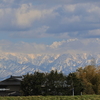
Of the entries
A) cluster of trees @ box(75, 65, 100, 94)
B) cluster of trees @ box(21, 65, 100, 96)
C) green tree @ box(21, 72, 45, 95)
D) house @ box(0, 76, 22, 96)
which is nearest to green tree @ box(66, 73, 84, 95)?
cluster of trees @ box(21, 65, 100, 96)

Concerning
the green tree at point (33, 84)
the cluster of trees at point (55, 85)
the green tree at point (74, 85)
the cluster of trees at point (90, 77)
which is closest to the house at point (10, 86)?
the green tree at point (33, 84)

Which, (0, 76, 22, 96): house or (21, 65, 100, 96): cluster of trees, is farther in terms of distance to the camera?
(0, 76, 22, 96): house

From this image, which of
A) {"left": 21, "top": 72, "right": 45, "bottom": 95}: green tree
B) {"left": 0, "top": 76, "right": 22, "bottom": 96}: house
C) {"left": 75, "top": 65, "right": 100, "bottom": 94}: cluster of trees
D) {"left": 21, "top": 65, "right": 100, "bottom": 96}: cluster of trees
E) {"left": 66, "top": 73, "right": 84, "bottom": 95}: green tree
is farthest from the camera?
{"left": 0, "top": 76, "right": 22, "bottom": 96}: house

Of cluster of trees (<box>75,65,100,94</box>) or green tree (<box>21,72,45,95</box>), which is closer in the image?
green tree (<box>21,72,45,95</box>)

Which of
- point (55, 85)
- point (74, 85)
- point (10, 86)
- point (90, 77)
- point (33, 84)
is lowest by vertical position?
point (74, 85)

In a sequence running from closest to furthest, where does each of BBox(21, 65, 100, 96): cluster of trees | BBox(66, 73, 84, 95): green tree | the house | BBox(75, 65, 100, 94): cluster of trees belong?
BBox(66, 73, 84, 95): green tree → BBox(21, 65, 100, 96): cluster of trees → BBox(75, 65, 100, 94): cluster of trees → the house

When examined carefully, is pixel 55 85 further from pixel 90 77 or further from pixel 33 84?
pixel 90 77

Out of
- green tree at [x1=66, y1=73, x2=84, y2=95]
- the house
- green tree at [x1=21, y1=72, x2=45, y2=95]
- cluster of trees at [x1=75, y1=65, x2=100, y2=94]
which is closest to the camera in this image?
green tree at [x1=66, y1=73, x2=84, y2=95]

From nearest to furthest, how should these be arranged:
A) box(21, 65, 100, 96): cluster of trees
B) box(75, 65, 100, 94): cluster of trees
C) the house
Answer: box(21, 65, 100, 96): cluster of trees → box(75, 65, 100, 94): cluster of trees → the house

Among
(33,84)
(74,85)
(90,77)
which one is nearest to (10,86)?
(33,84)

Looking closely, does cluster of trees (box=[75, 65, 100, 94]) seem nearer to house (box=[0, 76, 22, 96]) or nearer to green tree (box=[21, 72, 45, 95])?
green tree (box=[21, 72, 45, 95])

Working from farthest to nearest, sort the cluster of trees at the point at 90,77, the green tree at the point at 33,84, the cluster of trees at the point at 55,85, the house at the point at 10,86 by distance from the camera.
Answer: the house at the point at 10,86
the cluster of trees at the point at 90,77
the green tree at the point at 33,84
the cluster of trees at the point at 55,85

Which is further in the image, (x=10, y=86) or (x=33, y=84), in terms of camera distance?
(x=10, y=86)

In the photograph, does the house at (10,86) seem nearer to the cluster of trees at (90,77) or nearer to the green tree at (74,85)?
the cluster of trees at (90,77)
